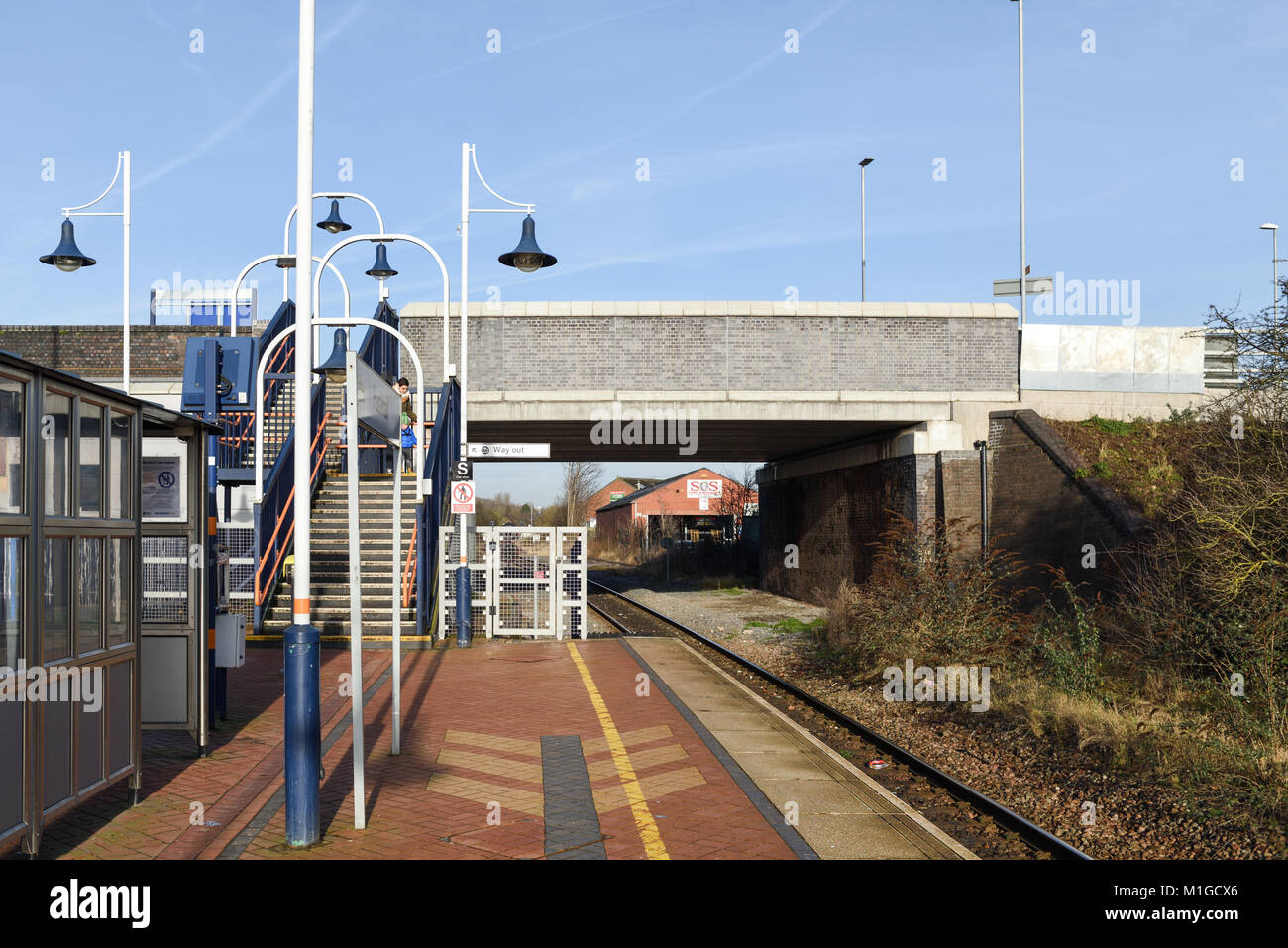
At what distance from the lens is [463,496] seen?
16.9 meters

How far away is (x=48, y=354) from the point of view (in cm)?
2695

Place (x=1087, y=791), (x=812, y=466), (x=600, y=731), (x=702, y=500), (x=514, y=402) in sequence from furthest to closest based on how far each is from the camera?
(x=702, y=500), (x=812, y=466), (x=514, y=402), (x=600, y=731), (x=1087, y=791)

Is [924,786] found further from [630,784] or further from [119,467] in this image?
[119,467]

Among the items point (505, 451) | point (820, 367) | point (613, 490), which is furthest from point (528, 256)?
point (613, 490)

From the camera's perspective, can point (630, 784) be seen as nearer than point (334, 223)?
Yes

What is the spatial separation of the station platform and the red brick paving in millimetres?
20

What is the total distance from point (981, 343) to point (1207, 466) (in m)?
11.9

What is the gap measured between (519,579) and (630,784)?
32.9 ft

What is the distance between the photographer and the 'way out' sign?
7031 centimetres

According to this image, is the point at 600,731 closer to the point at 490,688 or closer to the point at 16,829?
the point at 490,688

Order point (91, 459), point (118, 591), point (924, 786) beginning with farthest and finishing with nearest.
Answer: point (924, 786)
point (118, 591)
point (91, 459)

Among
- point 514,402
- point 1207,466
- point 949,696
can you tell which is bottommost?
point 949,696

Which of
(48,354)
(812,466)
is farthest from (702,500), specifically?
(48,354)

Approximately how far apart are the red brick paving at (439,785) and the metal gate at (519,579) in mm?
4645
